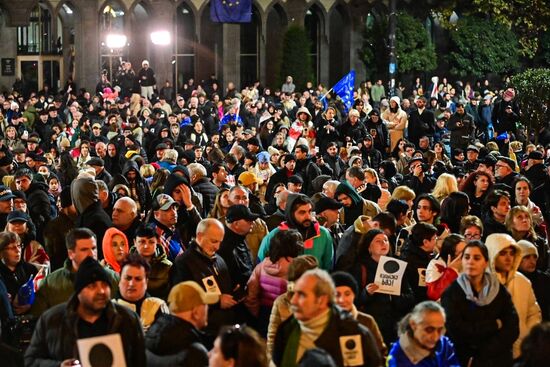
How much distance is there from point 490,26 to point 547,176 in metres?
25.8

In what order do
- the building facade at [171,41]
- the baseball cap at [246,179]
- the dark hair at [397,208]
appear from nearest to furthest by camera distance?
the dark hair at [397,208]
the baseball cap at [246,179]
the building facade at [171,41]

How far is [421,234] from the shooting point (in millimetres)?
9430

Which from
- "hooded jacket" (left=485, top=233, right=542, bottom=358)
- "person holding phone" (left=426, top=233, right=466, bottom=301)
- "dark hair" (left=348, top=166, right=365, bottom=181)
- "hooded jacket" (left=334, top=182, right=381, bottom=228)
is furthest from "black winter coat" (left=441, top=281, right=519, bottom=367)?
"dark hair" (left=348, top=166, right=365, bottom=181)

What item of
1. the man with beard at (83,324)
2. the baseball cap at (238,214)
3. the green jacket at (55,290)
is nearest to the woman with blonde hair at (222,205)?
the baseball cap at (238,214)

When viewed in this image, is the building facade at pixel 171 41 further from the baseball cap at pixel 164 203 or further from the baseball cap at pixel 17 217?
the baseball cap at pixel 164 203

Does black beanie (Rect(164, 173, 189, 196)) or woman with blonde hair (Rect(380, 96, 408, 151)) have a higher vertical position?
woman with blonde hair (Rect(380, 96, 408, 151))

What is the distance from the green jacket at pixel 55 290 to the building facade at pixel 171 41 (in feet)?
87.4

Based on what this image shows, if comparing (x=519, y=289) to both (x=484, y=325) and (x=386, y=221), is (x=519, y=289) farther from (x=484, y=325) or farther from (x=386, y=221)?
(x=386, y=221)

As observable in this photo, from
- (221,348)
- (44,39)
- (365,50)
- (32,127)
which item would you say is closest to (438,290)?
(221,348)

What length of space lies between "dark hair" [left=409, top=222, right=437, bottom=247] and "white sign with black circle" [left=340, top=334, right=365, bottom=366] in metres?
2.79

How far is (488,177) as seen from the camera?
13102 millimetres

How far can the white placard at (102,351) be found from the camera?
21.5 feet

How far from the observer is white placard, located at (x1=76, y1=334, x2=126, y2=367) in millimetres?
6559

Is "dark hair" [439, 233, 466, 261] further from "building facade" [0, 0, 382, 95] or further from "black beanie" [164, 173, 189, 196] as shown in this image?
"building facade" [0, 0, 382, 95]
